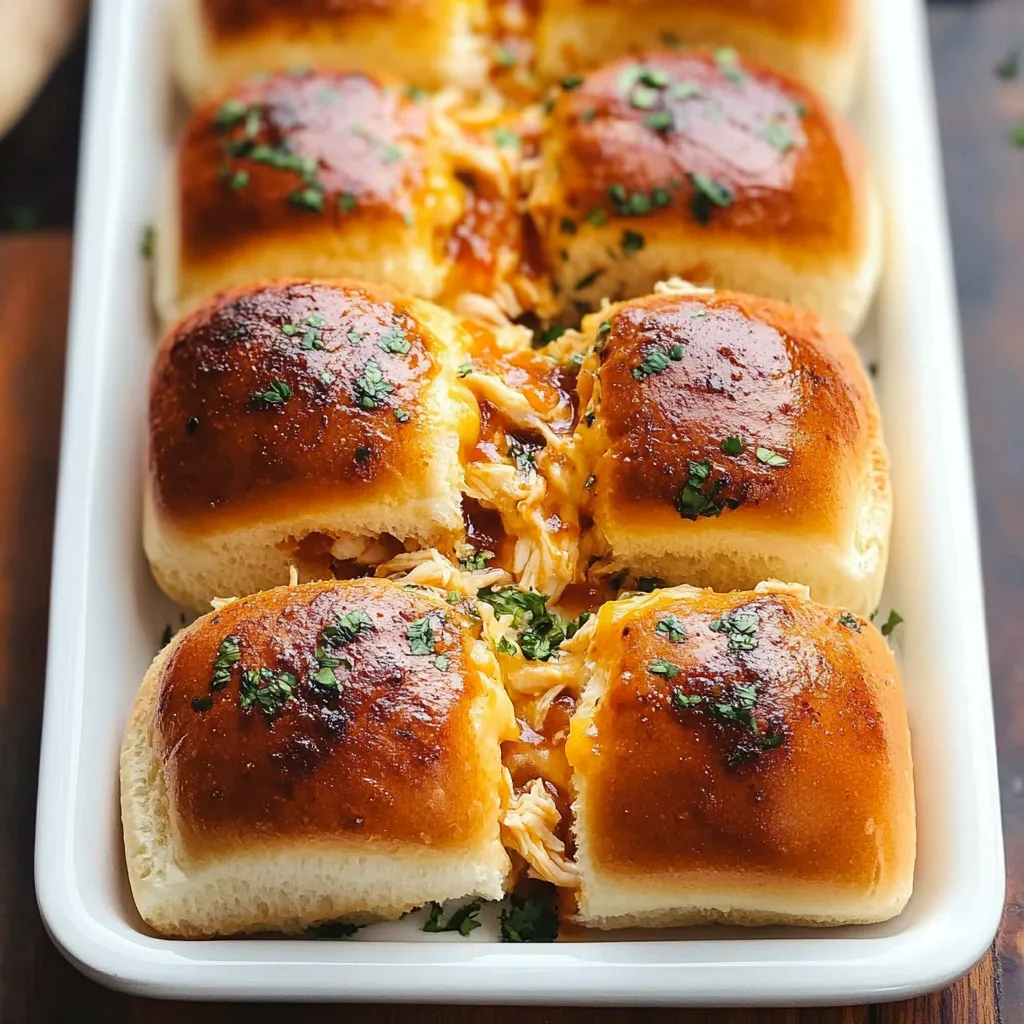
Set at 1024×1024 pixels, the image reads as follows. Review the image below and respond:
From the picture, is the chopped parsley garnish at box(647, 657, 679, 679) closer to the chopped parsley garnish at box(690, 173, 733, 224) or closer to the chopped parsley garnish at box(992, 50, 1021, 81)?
the chopped parsley garnish at box(690, 173, 733, 224)

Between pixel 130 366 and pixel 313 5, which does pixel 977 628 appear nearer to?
pixel 130 366

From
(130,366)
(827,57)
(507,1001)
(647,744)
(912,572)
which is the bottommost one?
(507,1001)

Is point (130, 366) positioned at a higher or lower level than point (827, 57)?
lower

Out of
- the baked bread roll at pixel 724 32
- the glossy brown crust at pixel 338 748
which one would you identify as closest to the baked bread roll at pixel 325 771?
the glossy brown crust at pixel 338 748

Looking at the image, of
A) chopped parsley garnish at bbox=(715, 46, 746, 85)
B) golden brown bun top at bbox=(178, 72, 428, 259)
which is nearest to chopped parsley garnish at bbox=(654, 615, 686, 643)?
golden brown bun top at bbox=(178, 72, 428, 259)

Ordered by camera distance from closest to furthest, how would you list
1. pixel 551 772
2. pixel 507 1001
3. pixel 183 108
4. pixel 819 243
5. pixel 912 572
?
pixel 507 1001 → pixel 551 772 → pixel 912 572 → pixel 819 243 → pixel 183 108

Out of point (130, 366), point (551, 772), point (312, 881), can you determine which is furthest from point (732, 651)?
point (130, 366)

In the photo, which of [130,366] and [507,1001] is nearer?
[507,1001]
